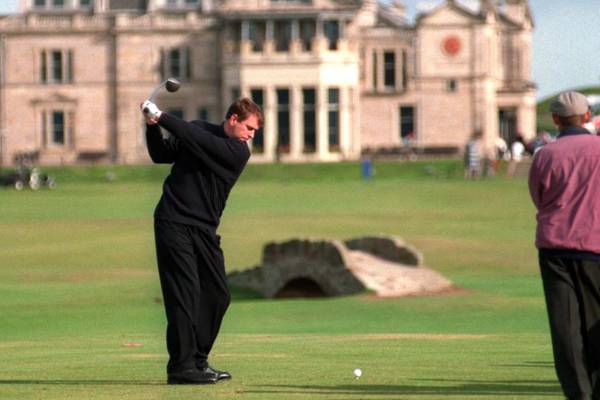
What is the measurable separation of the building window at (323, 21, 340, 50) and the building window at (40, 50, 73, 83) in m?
15.9

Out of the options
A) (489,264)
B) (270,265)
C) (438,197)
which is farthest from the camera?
(438,197)

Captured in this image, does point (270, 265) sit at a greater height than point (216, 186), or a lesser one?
lesser

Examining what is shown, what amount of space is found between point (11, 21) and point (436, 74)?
2594 cm

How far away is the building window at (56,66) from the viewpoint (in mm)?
109938

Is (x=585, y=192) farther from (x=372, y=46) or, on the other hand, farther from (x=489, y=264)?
(x=372, y=46)

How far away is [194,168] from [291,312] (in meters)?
12.9

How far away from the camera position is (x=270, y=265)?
29.3 m

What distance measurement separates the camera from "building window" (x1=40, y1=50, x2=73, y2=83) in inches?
4328

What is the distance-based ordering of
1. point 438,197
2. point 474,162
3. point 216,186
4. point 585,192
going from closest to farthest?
point 585,192 → point 216,186 → point 438,197 → point 474,162

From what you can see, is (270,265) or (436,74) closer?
(270,265)

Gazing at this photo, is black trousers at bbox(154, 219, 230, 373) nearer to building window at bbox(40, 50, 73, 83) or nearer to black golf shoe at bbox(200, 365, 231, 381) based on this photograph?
black golf shoe at bbox(200, 365, 231, 381)

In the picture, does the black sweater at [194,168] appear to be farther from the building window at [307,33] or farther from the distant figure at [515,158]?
the building window at [307,33]

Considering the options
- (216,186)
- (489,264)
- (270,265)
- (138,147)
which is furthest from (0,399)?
(138,147)

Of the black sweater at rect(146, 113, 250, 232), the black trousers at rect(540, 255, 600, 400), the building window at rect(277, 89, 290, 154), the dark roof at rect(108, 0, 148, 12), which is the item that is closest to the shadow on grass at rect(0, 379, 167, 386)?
the black sweater at rect(146, 113, 250, 232)
